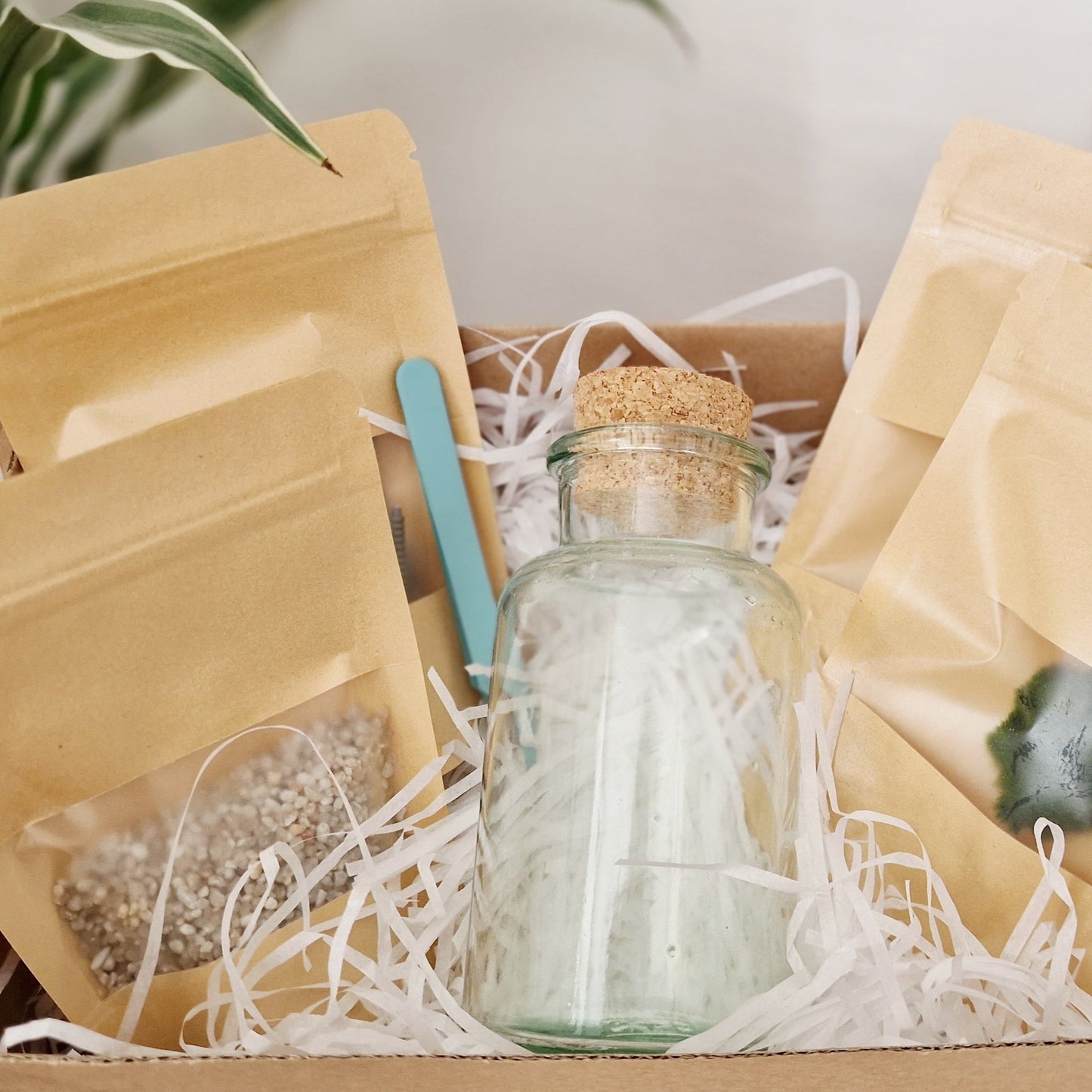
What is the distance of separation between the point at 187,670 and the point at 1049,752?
1.68 feet

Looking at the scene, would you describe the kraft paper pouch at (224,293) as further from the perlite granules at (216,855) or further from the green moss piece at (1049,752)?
the green moss piece at (1049,752)

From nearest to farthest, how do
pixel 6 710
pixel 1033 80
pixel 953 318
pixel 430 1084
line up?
pixel 430 1084 → pixel 6 710 → pixel 953 318 → pixel 1033 80

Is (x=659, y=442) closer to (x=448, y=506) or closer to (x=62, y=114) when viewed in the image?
(x=448, y=506)

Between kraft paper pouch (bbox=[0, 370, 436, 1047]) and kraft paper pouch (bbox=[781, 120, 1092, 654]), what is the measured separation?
0.31m

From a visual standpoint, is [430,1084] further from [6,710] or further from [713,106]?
[713,106]

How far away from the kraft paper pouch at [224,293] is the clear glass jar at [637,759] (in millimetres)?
168

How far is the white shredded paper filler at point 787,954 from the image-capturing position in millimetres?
505

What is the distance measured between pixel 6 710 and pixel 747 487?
1.44 feet

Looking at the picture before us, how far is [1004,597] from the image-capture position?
2.05 ft

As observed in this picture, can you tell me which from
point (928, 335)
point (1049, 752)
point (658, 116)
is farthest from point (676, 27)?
point (1049, 752)

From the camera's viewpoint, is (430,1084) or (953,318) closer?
(430,1084)

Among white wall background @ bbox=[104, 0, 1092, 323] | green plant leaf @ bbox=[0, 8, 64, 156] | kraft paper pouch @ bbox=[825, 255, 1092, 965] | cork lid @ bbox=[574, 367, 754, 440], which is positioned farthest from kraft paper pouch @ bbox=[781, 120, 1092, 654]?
green plant leaf @ bbox=[0, 8, 64, 156]

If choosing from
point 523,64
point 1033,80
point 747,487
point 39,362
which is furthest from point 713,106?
point 39,362

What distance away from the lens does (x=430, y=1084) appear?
42 centimetres
